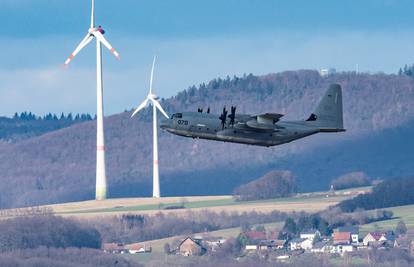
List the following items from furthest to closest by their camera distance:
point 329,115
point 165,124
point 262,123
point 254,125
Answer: point 329,115, point 165,124, point 254,125, point 262,123

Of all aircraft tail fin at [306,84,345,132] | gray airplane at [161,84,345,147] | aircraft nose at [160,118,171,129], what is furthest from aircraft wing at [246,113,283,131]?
aircraft nose at [160,118,171,129]

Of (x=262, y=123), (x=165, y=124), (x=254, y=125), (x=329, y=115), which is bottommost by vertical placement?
(x=254, y=125)

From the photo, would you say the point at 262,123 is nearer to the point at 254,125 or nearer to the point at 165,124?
the point at 254,125

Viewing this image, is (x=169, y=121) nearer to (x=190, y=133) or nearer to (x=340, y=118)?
(x=190, y=133)

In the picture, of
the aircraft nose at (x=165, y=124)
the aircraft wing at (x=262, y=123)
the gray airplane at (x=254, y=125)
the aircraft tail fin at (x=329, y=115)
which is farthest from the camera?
the aircraft tail fin at (x=329, y=115)

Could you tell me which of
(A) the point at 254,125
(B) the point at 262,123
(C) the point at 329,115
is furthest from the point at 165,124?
(C) the point at 329,115

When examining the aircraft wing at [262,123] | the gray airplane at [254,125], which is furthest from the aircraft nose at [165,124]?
the aircraft wing at [262,123]

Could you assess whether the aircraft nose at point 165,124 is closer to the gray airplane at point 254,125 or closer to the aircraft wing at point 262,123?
the gray airplane at point 254,125

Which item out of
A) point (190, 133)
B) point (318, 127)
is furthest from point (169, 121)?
point (318, 127)
